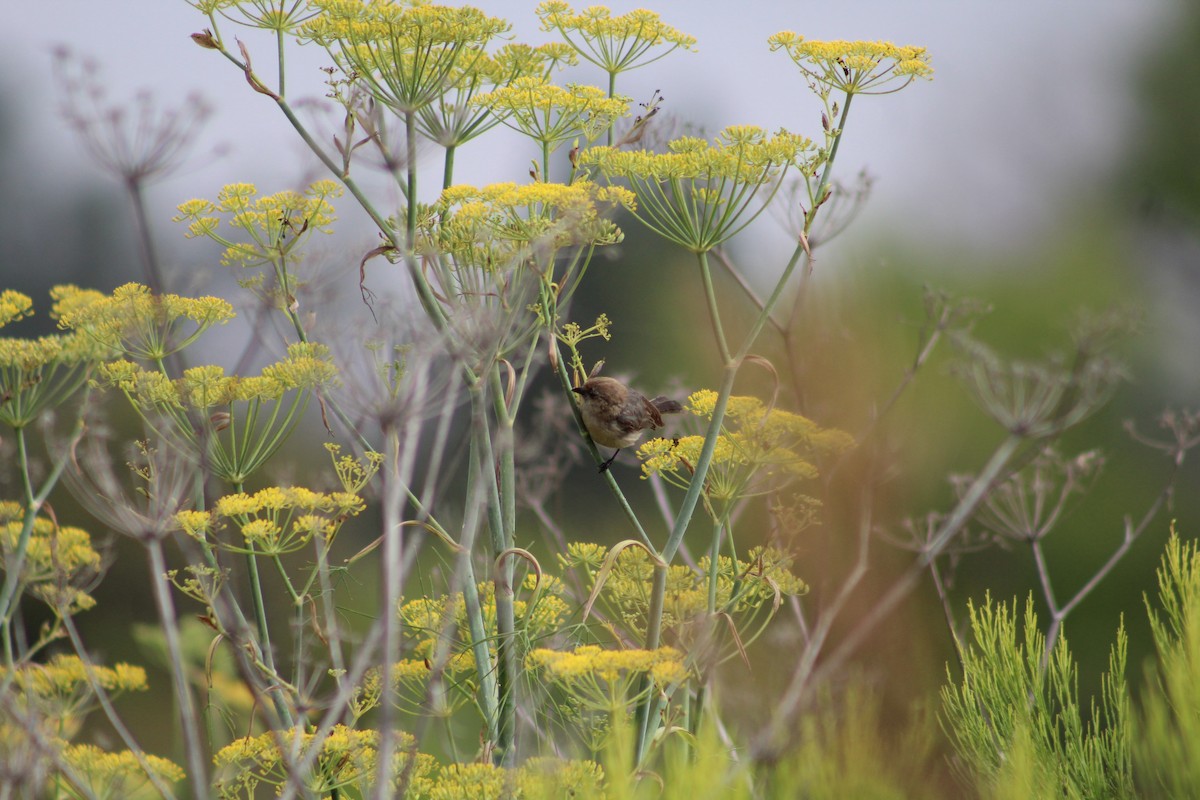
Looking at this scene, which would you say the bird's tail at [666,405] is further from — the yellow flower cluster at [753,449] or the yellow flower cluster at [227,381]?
the yellow flower cluster at [227,381]

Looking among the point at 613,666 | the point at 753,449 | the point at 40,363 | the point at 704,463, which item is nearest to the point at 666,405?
the point at 753,449

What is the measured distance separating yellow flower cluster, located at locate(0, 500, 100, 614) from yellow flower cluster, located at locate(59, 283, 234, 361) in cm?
45

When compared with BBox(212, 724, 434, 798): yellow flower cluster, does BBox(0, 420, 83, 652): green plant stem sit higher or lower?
higher

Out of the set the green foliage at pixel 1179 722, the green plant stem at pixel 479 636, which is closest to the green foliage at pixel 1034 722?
the green foliage at pixel 1179 722

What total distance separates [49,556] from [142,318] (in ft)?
2.80

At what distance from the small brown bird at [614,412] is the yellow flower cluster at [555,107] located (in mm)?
605

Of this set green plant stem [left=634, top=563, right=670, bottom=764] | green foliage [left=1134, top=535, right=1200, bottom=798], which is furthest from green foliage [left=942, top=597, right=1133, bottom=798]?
green plant stem [left=634, top=563, right=670, bottom=764]

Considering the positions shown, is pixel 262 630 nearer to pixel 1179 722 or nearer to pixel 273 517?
pixel 273 517

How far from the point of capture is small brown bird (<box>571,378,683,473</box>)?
262cm

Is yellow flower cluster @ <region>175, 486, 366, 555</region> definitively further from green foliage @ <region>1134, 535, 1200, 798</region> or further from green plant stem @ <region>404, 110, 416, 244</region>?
green foliage @ <region>1134, 535, 1200, 798</region>

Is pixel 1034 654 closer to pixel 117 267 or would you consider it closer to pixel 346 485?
pixel 346 485

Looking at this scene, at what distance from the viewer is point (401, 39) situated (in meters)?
1.97

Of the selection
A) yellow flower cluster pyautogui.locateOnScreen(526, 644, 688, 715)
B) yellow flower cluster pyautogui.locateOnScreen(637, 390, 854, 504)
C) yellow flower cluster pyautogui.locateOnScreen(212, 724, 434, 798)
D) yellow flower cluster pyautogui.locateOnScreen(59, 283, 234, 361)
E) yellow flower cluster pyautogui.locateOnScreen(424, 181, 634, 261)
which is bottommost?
yellow flower cluster pyautogui.locateOnScreen(212, 724, 434, 798)

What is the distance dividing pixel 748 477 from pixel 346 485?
0.79m
